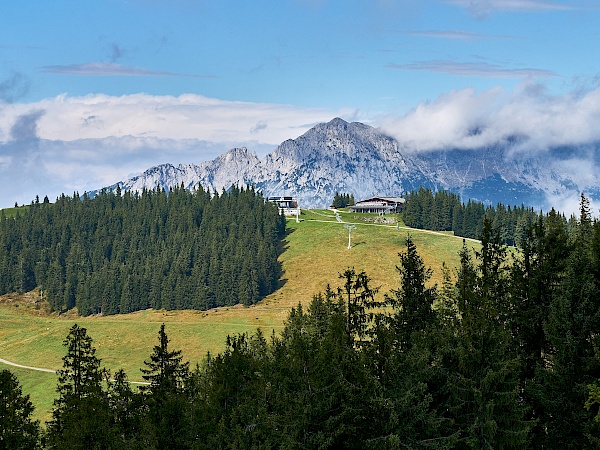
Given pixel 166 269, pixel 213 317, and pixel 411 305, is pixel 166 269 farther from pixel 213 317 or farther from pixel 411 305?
pixel 411 305

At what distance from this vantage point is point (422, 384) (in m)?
27.3

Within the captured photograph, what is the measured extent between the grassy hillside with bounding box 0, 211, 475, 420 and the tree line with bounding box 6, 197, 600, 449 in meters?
54.4

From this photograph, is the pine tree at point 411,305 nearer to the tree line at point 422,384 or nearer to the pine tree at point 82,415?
the tree line at point 422,384

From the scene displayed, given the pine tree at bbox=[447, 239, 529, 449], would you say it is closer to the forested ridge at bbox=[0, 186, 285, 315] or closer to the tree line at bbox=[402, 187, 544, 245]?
the forested ridge at bbox=[0, 186, 285, 315]

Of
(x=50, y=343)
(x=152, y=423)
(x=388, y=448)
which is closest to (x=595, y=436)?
(x=388, y=448)

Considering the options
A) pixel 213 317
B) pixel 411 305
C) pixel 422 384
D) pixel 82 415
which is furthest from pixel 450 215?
pixel 422 384

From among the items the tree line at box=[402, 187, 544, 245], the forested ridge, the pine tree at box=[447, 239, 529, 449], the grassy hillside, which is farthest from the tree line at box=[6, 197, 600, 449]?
the tree line at box=[402, 187, 544, 245]

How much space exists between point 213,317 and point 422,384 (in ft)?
375

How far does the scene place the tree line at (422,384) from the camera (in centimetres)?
2825

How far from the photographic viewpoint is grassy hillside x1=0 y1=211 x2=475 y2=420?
4304 inches

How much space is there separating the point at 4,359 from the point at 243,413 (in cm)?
9594

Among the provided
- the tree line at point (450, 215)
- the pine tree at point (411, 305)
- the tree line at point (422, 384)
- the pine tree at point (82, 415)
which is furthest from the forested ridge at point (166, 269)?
the tree line at point (422, 384)

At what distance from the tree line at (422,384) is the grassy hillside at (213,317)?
54.4 m

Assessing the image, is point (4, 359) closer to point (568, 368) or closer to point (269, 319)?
point (269, 319)
